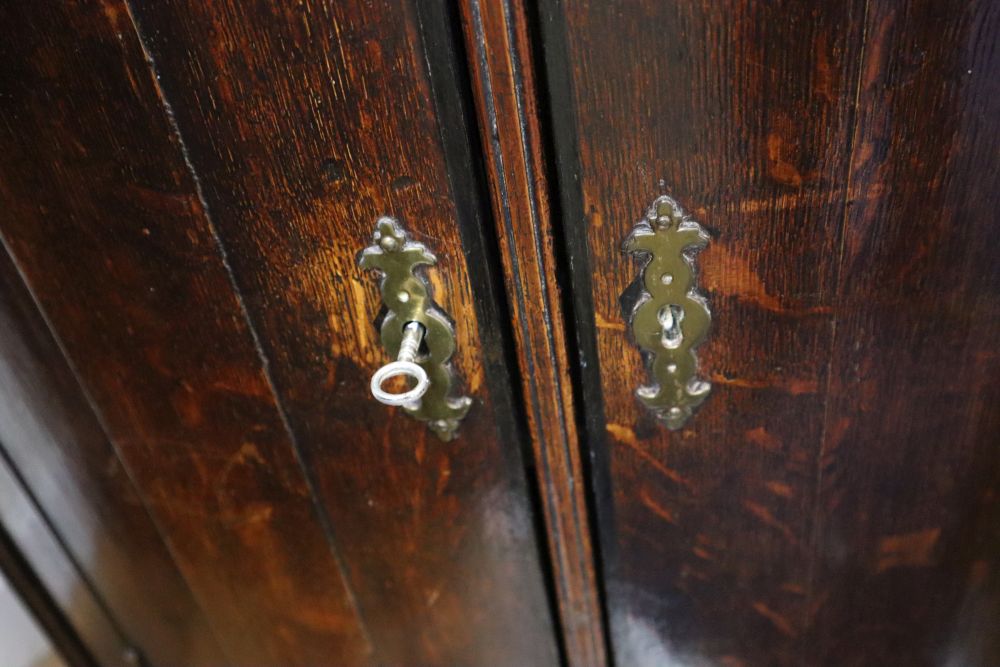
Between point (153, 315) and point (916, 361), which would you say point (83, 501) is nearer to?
point (153, 315)

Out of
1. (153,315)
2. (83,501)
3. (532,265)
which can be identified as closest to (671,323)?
(532,265)

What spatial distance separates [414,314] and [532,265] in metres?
0.10

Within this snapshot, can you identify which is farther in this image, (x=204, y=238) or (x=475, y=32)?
(x=204, y=238)

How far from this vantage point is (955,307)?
55 centimetres

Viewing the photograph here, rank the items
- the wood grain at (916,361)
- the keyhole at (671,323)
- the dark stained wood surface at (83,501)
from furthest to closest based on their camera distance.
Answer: the dark stained wood surface at (83,501)
the keyhole at (671,323)
the wood grain at (916,361)

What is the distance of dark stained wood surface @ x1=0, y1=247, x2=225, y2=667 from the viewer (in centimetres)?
67

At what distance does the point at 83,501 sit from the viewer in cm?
78

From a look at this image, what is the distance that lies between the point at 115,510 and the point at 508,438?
1.43 ft

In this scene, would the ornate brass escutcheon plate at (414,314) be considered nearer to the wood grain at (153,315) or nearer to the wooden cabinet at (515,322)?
the wooden cabinet at (515,322)

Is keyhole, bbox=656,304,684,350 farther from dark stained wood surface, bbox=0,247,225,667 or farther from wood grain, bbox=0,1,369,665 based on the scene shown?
dark stained wood surface, bbox=0,247,225,667

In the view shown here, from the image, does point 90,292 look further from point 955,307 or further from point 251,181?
point 955,307

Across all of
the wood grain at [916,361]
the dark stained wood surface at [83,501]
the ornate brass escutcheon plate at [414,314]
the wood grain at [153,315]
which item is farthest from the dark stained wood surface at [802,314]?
the dark stained wood surface at [83,501]

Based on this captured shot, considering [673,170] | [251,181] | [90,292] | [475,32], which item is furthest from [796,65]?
[90,292]

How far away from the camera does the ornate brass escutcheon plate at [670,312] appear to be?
0.53 m
